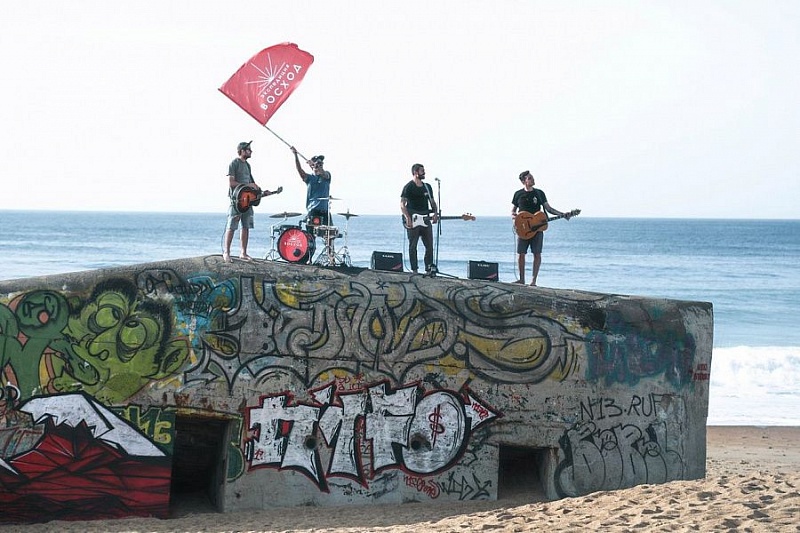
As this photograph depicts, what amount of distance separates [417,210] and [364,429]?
3.08 m

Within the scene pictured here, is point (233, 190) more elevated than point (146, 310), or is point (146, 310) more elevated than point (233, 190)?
point (233, 190)

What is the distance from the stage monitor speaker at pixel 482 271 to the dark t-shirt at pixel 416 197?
97cm

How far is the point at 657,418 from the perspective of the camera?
1303 centimetres

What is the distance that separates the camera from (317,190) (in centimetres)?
1351

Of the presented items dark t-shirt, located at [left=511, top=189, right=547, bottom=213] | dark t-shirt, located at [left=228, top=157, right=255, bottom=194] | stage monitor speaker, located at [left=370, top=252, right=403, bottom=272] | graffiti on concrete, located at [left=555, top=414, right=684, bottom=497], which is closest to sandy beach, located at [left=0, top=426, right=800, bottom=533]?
graffiti on concrete, located at [left=555, top=414, right=684, bottom=497]

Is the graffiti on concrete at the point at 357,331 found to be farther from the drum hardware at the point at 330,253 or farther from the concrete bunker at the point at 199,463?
the concrete bunker at the point at 199,463

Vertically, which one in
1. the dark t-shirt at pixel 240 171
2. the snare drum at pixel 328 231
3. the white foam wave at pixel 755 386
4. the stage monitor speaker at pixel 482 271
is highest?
the dark t-shirt at pixel 240 171

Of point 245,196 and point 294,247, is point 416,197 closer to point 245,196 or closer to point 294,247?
point 294,247

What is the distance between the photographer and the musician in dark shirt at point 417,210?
13625 millimetres

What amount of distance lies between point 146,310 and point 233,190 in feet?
6.34

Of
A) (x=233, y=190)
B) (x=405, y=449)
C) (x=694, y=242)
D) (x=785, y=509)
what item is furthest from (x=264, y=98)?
(x=694, y=242)

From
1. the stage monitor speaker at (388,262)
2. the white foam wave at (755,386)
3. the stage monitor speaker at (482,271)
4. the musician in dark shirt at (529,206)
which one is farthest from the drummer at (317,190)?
the white foam wave at (755,386)

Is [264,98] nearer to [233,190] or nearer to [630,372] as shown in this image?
[233,190]

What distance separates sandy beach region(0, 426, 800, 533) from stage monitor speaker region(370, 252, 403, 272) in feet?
9.47
